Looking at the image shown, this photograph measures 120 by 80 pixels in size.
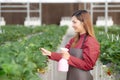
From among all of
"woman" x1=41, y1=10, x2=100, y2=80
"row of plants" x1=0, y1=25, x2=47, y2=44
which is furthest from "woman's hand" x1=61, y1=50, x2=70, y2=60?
"row of plants" x1=0, y1=25, x2=47, y2=44

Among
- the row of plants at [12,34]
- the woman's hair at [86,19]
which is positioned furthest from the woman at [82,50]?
the row of plants at [12,34]

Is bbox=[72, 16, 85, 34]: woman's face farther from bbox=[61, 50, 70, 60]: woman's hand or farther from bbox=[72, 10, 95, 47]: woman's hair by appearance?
bbox=[61, 50, 70, 60]: woman's hand

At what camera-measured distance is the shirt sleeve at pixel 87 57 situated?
552cm

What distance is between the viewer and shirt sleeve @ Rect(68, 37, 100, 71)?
Result: 5523 millimetres

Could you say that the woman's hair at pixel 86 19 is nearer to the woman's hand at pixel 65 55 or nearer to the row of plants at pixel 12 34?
the woman's hand at pixel 65 55

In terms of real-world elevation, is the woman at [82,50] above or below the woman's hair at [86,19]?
below

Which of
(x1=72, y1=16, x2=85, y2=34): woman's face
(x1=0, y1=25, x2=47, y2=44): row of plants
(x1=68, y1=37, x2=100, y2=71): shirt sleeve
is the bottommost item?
(x1=0, y1=25, x2=47, y2=44): row of plants

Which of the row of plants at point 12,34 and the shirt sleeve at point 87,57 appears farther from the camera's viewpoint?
the row of plants at point 12,34

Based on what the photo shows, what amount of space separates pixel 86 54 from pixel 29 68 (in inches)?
59.5

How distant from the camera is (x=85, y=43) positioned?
221 inches

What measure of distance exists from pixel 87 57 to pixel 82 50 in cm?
12

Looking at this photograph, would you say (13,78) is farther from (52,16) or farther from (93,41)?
(52,16)

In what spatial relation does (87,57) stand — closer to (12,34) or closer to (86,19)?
(86,19)

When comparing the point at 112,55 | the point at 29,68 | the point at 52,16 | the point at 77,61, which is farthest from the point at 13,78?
the point at 52,16
